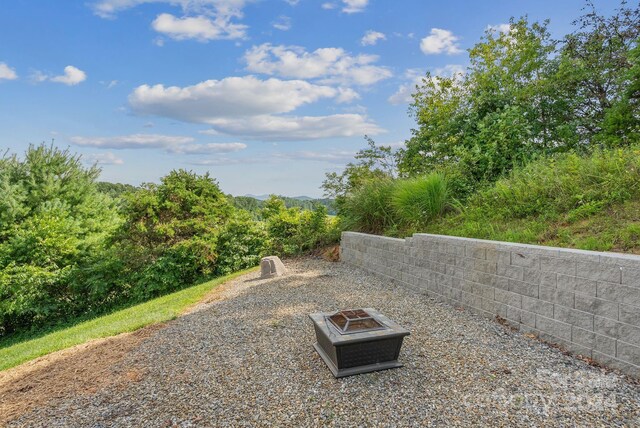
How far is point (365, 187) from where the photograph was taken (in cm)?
770

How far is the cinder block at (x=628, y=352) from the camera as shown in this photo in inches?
104

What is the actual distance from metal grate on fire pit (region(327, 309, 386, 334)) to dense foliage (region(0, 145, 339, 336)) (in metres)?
5.69

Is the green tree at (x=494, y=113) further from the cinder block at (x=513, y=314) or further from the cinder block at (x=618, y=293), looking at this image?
the cinder block at (x=618, y=293)

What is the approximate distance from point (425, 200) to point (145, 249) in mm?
6756

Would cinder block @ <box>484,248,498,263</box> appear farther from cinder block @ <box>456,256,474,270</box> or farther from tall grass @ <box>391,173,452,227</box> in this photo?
tall grass @ <box>391,173,452,227</box>

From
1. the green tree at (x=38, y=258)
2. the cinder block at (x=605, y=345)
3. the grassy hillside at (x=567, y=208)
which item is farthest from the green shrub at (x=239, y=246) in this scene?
the cinder block at (x=605, y=345)

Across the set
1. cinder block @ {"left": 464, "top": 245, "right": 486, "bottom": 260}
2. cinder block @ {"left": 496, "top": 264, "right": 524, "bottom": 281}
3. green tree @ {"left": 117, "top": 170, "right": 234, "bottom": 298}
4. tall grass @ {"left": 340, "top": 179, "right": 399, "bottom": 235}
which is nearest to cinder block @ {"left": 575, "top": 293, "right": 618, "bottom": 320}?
cinder block @ {"left": 496, "top": 264, "right": 524, "bottom": 281}

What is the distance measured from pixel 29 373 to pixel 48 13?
21.9 feet

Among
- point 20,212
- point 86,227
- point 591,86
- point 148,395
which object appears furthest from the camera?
point 86,227

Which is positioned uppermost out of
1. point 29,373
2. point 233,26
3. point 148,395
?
point 233,26

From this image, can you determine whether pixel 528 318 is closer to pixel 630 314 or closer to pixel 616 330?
pixel 616 330

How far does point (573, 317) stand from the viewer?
10.1ft

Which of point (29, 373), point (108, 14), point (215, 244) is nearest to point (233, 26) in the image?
point (108, 14)

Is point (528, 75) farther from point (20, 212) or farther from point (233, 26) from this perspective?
point (20, 212)
